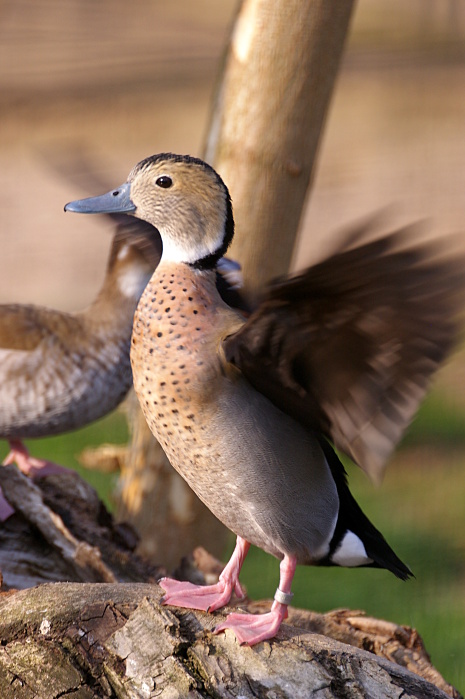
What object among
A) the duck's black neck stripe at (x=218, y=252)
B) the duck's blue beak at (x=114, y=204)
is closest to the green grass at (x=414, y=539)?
the duck's black neck stripe at (x=218, y=252)

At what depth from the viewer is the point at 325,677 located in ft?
7.05

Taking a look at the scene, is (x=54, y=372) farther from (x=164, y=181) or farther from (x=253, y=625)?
(x=253, y=625)

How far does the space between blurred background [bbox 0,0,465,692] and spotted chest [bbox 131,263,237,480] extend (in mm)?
4785

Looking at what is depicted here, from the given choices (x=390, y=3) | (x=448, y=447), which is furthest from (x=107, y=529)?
(x=390, y=3)

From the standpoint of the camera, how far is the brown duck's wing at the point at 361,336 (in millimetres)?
1857

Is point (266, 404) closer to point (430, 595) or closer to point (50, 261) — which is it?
point (430, 595)

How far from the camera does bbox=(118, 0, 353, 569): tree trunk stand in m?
3.58

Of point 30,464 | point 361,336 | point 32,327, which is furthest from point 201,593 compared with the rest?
point 32,327

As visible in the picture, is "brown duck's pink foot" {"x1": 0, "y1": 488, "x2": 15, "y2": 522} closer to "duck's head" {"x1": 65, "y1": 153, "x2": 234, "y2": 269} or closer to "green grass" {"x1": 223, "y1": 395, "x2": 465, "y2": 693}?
"duck's head" {"x1": 65, "y1": 153, "x2": 234, "y2": 269}

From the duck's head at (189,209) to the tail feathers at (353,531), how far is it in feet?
1.88

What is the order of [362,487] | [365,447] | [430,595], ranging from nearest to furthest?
[365,447], [430,595], [362,487]

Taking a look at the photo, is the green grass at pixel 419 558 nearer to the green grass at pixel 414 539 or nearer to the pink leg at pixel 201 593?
the green grass at pixel 414 539

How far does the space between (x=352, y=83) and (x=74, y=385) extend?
4893 millimetres

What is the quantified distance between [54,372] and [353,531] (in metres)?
1.64
